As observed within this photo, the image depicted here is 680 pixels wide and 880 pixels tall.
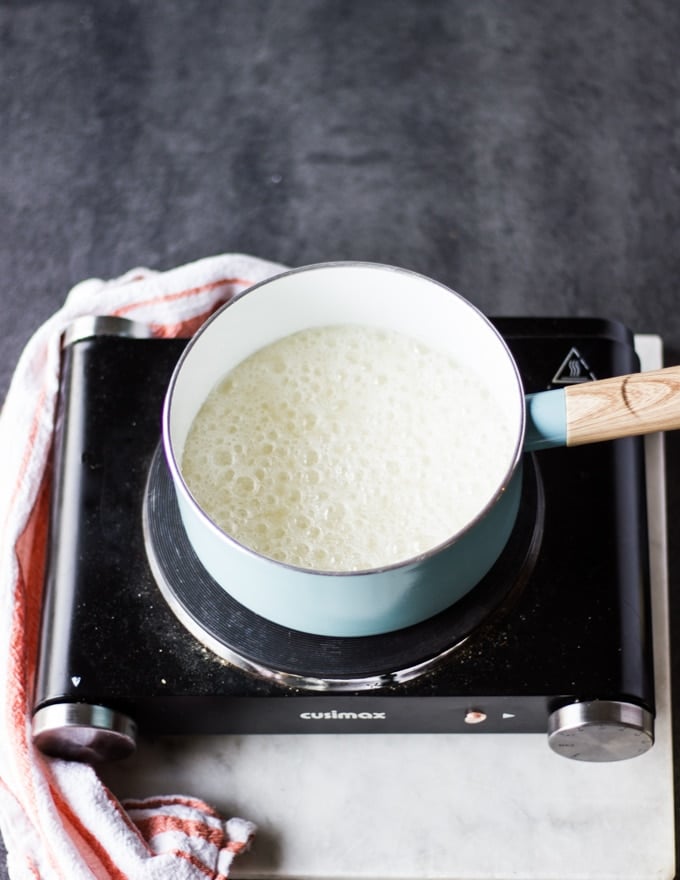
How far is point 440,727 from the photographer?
2.76 ft

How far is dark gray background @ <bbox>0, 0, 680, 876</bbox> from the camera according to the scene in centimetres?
114

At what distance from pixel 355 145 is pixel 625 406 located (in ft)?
2.06

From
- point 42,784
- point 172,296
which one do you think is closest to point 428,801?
point 42,784

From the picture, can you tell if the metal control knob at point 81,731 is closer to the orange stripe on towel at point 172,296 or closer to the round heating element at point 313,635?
the round heating element at point 313,635

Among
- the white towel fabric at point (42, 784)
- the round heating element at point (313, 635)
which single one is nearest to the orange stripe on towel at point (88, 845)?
the white towel fabric at point (42, 784)

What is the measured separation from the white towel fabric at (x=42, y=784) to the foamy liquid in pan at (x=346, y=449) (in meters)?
0.19

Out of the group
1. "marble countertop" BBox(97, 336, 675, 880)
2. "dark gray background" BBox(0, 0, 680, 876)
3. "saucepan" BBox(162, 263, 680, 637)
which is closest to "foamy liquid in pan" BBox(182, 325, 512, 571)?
"saucepan" BBox(162, 263, 680, 637)

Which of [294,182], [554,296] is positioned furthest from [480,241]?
Answer: [294,182]

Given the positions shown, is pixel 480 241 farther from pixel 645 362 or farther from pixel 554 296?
pixel 645 362

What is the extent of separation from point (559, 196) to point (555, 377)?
0.39 meters

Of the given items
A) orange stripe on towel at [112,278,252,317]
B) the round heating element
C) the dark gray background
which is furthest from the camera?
the dark gray background

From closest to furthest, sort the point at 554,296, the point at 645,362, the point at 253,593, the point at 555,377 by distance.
→ the point at 253,593, the point at 555,377, the point at 645,362, the point at 554,296

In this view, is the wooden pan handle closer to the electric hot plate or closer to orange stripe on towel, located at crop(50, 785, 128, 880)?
the electric hot plate

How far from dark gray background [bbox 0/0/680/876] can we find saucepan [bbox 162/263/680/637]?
0.38 m
